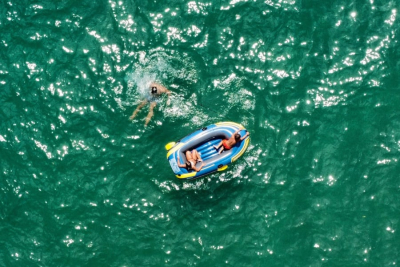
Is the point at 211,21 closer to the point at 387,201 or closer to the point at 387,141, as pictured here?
the point at 387,141

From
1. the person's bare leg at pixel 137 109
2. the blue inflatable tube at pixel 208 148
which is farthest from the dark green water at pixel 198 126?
the blue inflatable tube at pixel 208 148

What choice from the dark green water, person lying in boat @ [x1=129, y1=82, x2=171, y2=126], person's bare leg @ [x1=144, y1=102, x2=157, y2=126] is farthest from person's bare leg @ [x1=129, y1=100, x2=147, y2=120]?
person's bare leg @ [x1=144, y1=102, x2=157, y2=126]

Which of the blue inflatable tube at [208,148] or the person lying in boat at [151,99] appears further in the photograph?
the person lying in boat at [151,99]

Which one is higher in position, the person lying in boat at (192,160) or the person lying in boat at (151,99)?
the person lying in boat at (151,99)

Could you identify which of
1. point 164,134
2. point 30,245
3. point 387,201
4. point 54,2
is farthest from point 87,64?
point 387,201

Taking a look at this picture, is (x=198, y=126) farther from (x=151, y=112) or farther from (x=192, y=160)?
(x=151, y=112)

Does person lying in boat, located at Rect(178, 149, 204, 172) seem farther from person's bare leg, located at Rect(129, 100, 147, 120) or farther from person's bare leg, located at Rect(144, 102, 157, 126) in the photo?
person's bare leg, located at Rect(129, 100, 147, 120)

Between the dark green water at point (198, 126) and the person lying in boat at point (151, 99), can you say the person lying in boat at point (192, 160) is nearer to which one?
the dark green water at point (198, 126)
